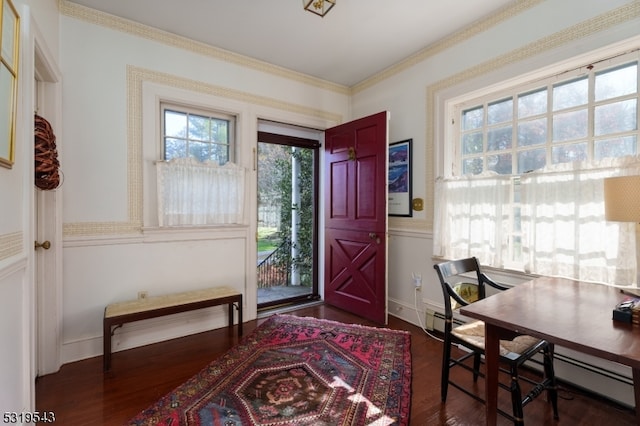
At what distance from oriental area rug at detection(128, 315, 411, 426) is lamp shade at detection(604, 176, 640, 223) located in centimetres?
158

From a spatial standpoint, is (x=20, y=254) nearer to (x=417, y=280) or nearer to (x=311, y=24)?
(x=311, y=24)

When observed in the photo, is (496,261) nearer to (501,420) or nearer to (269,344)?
(501,420)

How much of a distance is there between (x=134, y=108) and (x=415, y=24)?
261 centimetres

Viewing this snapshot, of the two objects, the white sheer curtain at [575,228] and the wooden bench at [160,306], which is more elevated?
the white sheer curtain at [575,228]

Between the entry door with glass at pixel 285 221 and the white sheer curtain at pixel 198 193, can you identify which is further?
the entry door with glass at pixel 285 221

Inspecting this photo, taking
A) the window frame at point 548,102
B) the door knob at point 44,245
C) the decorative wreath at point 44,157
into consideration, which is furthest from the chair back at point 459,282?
the door knob at point 44,245

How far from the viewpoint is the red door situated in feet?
10.4

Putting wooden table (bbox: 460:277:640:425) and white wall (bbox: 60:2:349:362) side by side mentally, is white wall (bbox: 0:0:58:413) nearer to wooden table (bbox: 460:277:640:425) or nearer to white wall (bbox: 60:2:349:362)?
white wall (bbox: 60:2:349:362)

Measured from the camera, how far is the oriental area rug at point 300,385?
176 cm

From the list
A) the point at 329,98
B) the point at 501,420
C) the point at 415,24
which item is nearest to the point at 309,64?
the point at 329,98

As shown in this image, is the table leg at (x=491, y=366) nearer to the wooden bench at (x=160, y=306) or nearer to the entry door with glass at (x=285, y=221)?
the wooden bench at (x=160, y=306)

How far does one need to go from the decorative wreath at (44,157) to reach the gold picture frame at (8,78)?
0.57m

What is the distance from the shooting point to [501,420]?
1788mm

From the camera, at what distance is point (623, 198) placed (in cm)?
156
